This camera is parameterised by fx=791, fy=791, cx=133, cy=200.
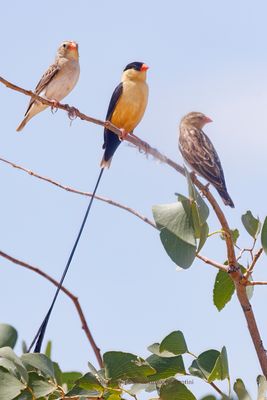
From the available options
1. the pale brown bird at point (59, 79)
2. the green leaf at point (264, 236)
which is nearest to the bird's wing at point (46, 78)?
the pale brown bird at point (59, 79)

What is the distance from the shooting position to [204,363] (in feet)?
5.77

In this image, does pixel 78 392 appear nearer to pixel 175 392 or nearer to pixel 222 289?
pixel 175 392

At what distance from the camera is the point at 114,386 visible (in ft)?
5.57

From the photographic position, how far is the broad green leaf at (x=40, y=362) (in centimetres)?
163

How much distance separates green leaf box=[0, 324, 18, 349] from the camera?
1.72 metres

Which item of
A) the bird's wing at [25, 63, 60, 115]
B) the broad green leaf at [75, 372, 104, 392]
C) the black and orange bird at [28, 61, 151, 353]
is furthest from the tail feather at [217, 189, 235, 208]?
the broad green leaf at [75, 372, 104, 392]

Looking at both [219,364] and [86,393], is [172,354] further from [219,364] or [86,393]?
[86,393]

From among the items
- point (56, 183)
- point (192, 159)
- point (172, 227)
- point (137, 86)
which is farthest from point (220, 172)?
point (172, 227)

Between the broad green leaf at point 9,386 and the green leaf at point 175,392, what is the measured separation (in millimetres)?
317

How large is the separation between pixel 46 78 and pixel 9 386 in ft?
16.9

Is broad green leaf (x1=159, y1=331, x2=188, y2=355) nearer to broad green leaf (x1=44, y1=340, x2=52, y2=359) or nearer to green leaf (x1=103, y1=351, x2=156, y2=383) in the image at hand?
green leaf (x1=103, y1=351, x2=156, y2=383)

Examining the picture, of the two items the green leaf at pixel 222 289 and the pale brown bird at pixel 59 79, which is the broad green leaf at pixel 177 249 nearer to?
the green leaf at pixel 222 289

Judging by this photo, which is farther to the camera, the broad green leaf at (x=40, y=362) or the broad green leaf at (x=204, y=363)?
the broad green leaf at (x=204, y=363)

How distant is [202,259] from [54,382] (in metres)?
0.46
